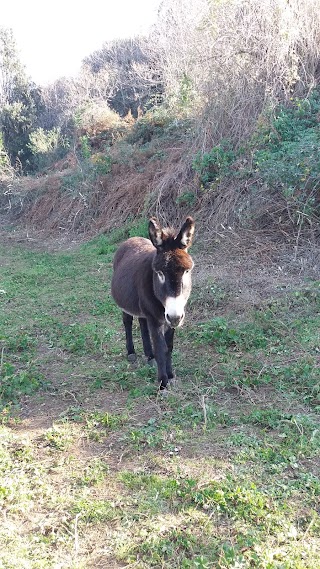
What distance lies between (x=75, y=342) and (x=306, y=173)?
5036mm

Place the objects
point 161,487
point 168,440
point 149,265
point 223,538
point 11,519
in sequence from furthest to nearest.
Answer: point 149,265
point 168,440
point 161,487
point 11,519
point 223,538

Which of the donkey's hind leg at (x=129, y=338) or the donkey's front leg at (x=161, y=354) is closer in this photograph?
the donkey's front leg at (x=161, y=354)

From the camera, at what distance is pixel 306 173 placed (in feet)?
26.2

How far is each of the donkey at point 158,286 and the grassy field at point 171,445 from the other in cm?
44

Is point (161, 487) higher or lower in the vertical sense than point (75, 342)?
higher

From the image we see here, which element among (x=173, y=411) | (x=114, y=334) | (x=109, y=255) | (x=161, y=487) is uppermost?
(x=161, y=487)

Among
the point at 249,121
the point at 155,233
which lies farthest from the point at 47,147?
the point at 155,233

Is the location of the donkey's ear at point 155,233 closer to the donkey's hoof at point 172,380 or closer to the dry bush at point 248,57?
the donkey's hoof at point 172,380

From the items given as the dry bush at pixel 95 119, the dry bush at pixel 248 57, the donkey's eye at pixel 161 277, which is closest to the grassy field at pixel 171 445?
the donkey's eye at pixel 161 277

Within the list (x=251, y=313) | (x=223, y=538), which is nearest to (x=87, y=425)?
(x=223, y=538)

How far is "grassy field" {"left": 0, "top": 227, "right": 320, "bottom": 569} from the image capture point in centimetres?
258

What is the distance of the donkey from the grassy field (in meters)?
0.44

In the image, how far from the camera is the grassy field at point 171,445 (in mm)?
2578

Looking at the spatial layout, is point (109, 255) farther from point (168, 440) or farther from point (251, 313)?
point (168, 440)
